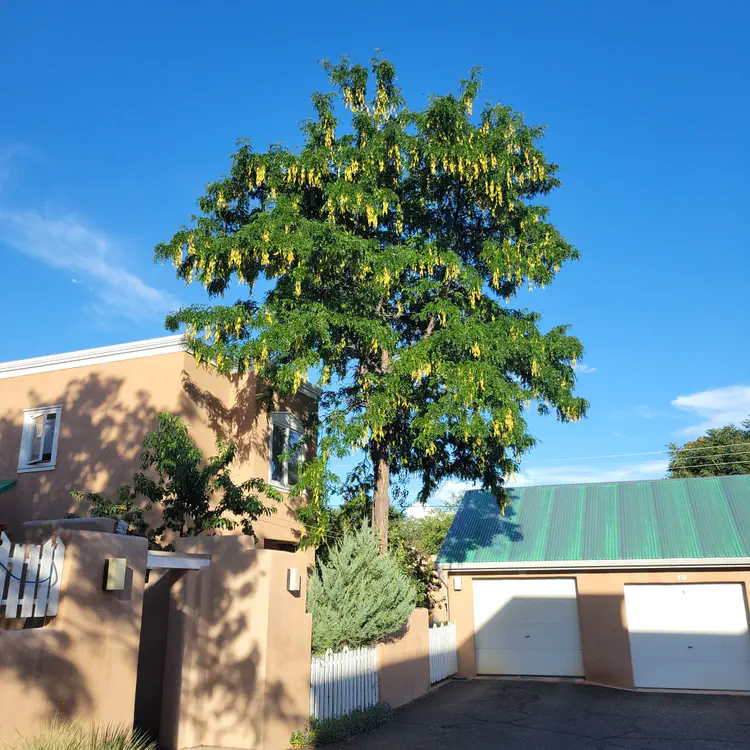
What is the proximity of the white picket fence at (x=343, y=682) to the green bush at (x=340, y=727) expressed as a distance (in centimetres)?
18

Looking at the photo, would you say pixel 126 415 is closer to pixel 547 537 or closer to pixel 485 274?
pixel 485 274

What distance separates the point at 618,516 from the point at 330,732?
40.8ft

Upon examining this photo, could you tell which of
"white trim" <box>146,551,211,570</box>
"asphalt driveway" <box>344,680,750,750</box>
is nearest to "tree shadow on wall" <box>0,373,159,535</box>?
"white trim" <box>146,551,211,570</box>

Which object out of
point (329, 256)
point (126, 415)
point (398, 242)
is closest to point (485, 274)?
point (398, 242)

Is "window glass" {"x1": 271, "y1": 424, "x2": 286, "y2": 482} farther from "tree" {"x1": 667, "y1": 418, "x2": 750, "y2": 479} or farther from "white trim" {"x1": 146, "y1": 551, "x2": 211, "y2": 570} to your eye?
"tree" {"x1": 667, "y1": 418, "x2": 750, "y2": 479}

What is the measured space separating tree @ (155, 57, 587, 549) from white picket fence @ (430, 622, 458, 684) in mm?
3467

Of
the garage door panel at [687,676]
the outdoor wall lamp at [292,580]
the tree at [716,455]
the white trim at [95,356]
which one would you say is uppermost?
the tree at [716,455]

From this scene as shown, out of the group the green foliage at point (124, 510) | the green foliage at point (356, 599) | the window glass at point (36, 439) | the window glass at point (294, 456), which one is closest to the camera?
the green foliage at point (356, 599)

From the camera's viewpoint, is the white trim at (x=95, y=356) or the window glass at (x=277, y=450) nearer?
the white trim at (x=95, y=356)

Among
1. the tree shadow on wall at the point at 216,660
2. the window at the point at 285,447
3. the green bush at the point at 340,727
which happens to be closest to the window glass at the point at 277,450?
the window at the point at 285,447

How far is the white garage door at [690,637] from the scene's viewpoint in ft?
56.5

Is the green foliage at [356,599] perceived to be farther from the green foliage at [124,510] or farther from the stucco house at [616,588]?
the stucco house at [616,588]

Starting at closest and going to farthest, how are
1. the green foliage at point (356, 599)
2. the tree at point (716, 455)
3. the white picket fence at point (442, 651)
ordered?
1. the green foliage at point (356, 599)
2. the white picket fence at point (442, 651)
3. the tree at point (716, 455)

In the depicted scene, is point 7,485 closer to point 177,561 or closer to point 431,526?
point 177,561
